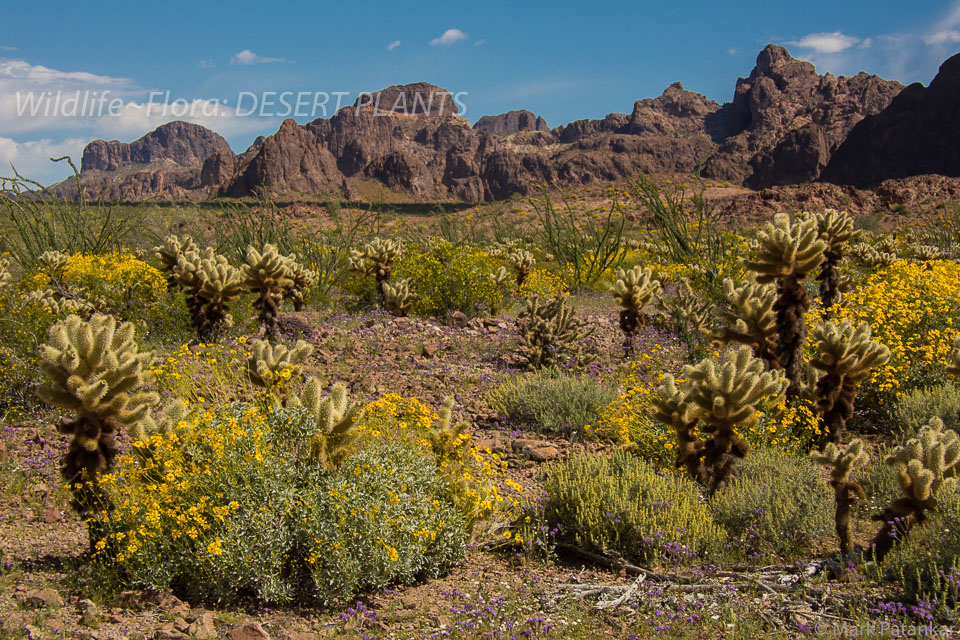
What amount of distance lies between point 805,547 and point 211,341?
23.8ft

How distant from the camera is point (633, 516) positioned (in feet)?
13.3

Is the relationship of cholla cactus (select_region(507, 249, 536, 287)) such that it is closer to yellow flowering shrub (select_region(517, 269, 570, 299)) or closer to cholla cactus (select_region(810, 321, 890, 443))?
yellow flowering shrub (select_region(517, 269, 570, 299))

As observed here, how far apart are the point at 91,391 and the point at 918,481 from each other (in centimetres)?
462

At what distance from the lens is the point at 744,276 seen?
11977mm

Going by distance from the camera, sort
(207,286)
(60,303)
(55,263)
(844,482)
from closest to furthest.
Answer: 1. (844,482)
2. (207,286)
3. (60,303)
4. (55,263)

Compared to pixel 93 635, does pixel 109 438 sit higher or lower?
higher

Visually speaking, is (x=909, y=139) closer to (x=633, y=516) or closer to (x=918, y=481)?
(x=918, y=481)

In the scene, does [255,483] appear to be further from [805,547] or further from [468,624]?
[805,547]

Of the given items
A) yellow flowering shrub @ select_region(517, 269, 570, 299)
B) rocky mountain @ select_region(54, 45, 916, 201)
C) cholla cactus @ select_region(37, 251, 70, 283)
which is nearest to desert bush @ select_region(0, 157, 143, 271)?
cholla cactus @ select_region(37, 251, 70, 283)

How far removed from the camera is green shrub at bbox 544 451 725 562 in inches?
157

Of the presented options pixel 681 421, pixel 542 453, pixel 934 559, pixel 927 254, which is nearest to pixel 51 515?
pixel 542 453

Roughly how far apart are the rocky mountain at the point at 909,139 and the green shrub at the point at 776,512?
10181 cm

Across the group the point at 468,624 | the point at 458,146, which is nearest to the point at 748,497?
the point at 468,624

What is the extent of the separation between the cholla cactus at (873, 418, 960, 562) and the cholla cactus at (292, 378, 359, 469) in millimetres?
3138
